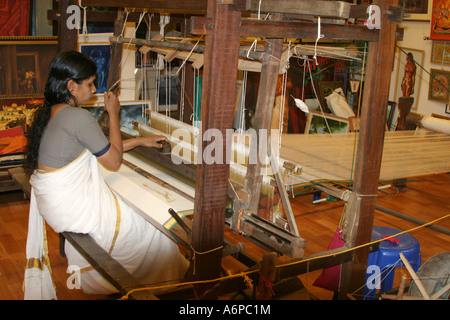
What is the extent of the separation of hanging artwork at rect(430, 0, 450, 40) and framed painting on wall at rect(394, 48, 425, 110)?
0.36 m

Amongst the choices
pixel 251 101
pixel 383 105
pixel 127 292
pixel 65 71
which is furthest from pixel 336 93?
pixel 127 292

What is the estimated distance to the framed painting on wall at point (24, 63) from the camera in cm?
465

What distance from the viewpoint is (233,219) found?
2434 millimetres

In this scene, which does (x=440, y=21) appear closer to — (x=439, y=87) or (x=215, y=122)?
(x=439, y=87)

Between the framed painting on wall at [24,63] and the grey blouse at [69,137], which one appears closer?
the grey blouse at [69,137]

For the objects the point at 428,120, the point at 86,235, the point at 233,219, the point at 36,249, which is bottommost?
the point at 36,249

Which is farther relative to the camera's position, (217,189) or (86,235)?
(86,235)

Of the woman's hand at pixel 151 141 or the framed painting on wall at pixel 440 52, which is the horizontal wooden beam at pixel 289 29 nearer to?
the woman's hand at pixel 151 141

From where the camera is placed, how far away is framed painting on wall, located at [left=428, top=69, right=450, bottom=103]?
6.06 metres

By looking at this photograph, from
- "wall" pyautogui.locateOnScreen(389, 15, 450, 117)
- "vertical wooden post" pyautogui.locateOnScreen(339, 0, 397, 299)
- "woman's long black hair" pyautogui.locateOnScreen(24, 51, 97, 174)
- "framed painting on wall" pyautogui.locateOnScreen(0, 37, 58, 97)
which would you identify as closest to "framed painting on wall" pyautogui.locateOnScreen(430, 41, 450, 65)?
"wall" pyautogui.locateOnScreen(389, 15, 450, 117)

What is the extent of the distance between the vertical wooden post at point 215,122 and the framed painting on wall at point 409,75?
15.0ft

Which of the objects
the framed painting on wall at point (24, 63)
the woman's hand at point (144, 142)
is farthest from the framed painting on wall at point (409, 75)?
the framed painting on wall at point (24, 63)

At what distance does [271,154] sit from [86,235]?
3.44 ft

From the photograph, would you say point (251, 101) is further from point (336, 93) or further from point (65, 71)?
point (65, 71)
